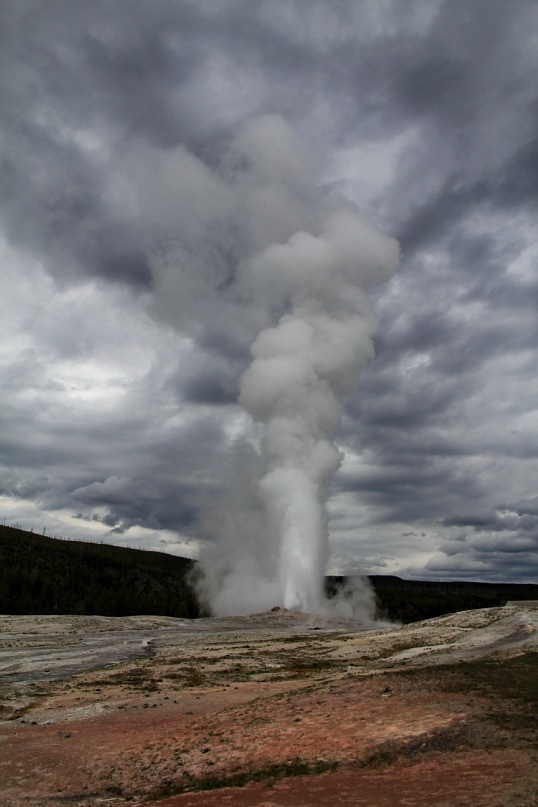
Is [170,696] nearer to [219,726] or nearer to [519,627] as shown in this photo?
[219,726]

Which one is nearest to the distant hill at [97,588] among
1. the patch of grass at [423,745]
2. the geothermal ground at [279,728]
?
the geothermal ground at [279,728]

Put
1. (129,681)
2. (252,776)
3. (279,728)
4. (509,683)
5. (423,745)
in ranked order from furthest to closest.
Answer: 1. (129,681)
2. (509,683)
3. (279,728)
4. (423,745)
5. (252,776)

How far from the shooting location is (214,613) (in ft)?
276

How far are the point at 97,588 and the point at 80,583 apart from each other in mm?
4186

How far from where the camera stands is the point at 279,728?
14.8m

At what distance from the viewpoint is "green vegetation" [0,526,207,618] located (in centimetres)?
10312

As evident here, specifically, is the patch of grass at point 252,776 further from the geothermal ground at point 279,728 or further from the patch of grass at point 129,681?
the patch of grass at point 129,681

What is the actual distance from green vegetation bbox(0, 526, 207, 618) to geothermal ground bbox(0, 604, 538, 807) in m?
69.9

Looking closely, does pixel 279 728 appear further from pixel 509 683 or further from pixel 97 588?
pixel 97 588

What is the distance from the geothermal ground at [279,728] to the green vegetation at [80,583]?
69895 millimetres

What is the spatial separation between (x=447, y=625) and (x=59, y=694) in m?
25.2

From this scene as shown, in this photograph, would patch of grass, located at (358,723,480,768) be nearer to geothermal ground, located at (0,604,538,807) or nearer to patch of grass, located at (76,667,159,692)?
geothermal ground, located at (0,604,538,807)

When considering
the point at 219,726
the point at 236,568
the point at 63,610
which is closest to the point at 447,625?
→ the point at 219,726

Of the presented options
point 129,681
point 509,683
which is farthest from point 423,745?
point 129,681
